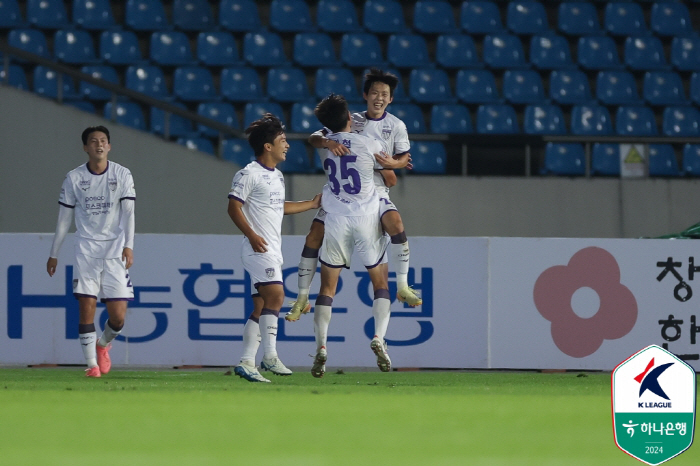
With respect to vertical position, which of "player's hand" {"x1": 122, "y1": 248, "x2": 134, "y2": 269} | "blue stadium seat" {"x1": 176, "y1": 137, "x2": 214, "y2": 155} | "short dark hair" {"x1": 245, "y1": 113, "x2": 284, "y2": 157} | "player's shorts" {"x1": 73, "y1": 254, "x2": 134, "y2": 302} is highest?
"blue stadium seat" {"x1": 176, "y1": 137, "x2": 214, "y2": 155}

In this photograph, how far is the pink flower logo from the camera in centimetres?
933

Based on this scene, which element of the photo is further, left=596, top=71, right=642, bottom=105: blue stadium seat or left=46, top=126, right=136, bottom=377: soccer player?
left=596, top=71, right=642, bottom=105: blue stadium seat

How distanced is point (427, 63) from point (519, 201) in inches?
104

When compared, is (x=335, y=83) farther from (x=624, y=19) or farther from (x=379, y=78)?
(x=379, y=78)

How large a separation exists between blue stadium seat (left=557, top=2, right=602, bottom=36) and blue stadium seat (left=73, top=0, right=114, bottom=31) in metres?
6.00

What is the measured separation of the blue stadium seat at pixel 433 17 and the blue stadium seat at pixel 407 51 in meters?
0.25

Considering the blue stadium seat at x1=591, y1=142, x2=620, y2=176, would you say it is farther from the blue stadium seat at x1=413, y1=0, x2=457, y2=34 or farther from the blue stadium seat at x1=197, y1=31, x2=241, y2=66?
the blue stadium seat at x1=197, y1=31, x2=241, y2=66

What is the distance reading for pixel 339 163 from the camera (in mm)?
7488

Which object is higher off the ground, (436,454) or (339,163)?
(339,163)

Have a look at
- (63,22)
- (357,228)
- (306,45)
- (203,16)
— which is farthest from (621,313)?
(63,22)

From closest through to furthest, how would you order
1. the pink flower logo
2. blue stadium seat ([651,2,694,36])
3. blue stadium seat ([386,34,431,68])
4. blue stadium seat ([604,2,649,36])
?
1. the pink flower logo
2. blue stadium seat ([386,34,431,68])
3. blue stadium seat ([604,2,649,36])
4. blue stadium seat ([651,2,694,36])

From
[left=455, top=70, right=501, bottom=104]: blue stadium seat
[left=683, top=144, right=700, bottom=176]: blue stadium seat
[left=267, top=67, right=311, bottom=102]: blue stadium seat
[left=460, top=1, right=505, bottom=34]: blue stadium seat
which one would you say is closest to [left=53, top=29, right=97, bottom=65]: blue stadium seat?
[left=267, top=67, right=311, bottom=102]: blue stadium seat

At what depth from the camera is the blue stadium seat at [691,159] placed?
522 inches

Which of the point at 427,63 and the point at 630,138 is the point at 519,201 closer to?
the point at 630,138
